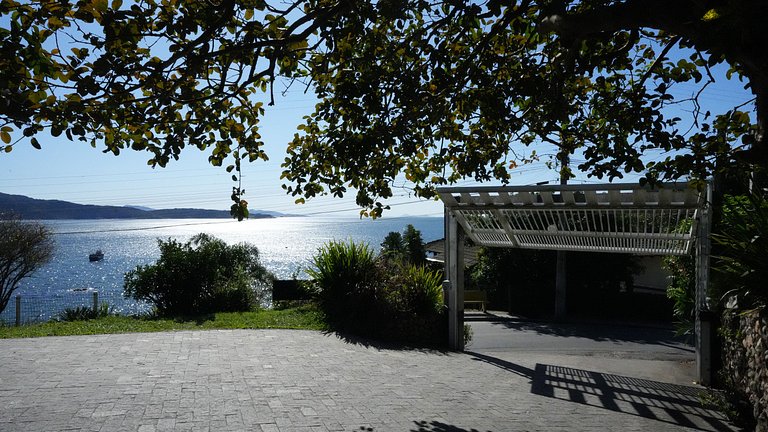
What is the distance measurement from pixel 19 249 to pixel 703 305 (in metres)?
A: 29.8

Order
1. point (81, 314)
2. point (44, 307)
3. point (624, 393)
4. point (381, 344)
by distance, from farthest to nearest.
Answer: point (44, 307) → point (81, 314) → point (381, 344) → point (624, 393)

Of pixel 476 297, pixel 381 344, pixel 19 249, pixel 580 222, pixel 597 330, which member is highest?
pixel 580 222

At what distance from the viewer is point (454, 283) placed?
13.5 metres

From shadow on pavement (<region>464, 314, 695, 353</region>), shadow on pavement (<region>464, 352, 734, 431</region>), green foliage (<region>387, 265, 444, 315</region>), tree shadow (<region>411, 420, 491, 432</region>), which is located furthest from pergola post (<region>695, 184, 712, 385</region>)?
shadow on pavement (<region>464, 314, 695, 353</region>)

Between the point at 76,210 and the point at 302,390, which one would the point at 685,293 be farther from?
the point at 76,210

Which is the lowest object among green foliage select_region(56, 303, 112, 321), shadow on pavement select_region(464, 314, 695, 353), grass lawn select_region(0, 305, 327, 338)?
shadow on pavement select_region(464, 314, 695, 353)

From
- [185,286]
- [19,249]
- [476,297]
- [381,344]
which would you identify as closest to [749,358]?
[381,344]

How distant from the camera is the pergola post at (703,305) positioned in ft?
33.1

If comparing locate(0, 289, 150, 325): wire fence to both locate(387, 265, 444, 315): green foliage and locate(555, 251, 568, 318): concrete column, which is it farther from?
locate(555, 251, 568, 318): concrete column

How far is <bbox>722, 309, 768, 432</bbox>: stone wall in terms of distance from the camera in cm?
661

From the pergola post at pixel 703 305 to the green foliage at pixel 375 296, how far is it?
5.19 meters

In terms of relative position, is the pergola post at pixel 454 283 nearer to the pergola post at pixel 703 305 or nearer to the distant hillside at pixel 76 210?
the pergola post at pixel 703 305

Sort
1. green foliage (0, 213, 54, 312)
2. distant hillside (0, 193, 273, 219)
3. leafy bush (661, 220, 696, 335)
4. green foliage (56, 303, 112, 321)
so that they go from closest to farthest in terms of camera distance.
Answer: leafy bush (661, 220, 696, 335) < green foliage (56, 303, 112, 321) < green foliage (0, 213, 54, 312) < distant hillside (0, 193, 273, 219)

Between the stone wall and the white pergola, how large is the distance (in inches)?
49.9
